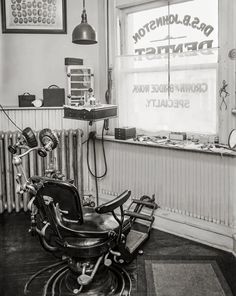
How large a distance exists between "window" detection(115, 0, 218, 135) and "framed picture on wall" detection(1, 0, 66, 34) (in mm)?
730

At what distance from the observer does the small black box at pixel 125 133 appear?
4293 millimetres

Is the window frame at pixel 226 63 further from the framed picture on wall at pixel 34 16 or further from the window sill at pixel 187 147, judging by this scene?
the framed picture on wall at pixel 34 16

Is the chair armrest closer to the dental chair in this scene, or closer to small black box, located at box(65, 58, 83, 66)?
the dental chair

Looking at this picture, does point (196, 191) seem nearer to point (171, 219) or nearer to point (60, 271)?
point (171, 219)

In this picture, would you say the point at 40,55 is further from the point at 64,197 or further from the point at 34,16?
the point at 64,197

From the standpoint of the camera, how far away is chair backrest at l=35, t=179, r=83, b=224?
2.57 meters

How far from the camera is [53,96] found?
452 centimetres

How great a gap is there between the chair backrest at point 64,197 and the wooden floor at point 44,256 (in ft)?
2.60

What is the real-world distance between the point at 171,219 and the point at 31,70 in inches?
93.0

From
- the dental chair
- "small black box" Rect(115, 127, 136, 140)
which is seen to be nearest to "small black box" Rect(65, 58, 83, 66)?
"small black box" Rect(115, 127, 136, 140)

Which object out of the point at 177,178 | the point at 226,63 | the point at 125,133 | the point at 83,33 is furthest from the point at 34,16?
the point at 177,178

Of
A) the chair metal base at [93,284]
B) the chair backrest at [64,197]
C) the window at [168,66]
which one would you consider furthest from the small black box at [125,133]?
the chair backrest at [64,197]

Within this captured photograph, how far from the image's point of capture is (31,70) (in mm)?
4559

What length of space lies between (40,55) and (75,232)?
258 cm
